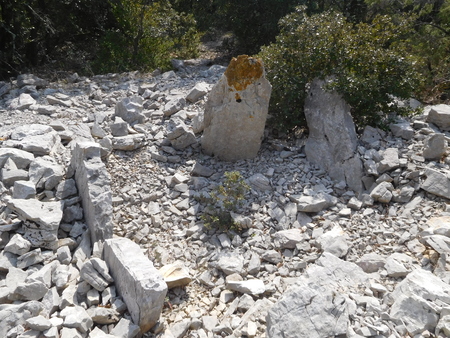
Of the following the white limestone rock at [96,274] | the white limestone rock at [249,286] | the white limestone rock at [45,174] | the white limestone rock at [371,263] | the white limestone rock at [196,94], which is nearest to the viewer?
the white limestone rock at [96,274]

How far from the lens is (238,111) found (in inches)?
221

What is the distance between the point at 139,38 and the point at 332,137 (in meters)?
6.16

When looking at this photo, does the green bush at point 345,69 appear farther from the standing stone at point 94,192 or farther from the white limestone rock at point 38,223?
the white limestone rock at point 38,223

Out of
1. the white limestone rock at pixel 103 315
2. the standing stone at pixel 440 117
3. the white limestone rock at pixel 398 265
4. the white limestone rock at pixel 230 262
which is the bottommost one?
the white limestone rock at pixel 230 262

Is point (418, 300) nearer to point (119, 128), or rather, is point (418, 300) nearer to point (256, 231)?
point (256, 231)

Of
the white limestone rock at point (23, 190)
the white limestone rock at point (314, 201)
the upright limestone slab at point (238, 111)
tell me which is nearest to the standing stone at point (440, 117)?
the white limestone rock at point (314, 201)

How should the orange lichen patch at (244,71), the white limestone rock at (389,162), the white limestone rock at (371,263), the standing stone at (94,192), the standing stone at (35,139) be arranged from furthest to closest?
the orange lichen patch at (244,71) < the white limestone rock at (389,162) < the standing stone at (35,139) < the standing stone at (94,192) < the white limestone rock at (371,263)

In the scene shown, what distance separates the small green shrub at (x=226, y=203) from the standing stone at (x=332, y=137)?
4.51 ft

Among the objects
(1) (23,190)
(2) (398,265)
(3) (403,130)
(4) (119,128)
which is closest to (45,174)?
(1) (23,190)

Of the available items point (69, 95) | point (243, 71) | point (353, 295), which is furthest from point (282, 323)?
point (69, 95)

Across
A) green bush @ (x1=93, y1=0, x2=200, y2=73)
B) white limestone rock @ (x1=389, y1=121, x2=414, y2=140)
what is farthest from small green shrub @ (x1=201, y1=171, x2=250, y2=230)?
green bush @ (x1=93, y1=0, x2=200, y2=73)

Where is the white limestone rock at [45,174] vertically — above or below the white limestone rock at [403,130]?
below

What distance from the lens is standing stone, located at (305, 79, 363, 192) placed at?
17.9ft

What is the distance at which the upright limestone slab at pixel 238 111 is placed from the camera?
18.0 ft
